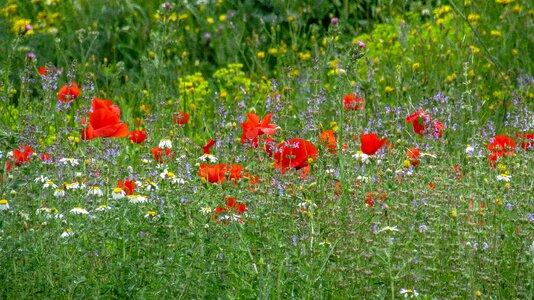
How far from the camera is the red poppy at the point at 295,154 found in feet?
10.3

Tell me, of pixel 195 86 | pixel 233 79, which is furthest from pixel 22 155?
pixel 195 86

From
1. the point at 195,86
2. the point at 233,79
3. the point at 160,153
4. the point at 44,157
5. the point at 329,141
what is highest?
the point at 329,141

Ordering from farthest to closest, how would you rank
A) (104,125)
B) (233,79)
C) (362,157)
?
(233,79), (104,125), (362,157)

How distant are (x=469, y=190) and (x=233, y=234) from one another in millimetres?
1040

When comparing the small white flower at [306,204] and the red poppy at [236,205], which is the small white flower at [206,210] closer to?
the red poppy at [236,205]

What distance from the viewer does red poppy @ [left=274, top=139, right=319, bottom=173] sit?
3.13 m

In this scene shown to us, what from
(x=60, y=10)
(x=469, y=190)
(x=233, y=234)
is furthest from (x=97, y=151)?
(x=60, y=10)

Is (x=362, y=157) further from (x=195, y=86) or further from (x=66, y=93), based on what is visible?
(x=195, y=86)

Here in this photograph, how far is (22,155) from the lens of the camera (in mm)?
3465

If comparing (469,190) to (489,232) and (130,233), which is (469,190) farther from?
(130,233)

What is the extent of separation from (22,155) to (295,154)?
41.2 inches

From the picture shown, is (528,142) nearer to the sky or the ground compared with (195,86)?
nearer to the sky

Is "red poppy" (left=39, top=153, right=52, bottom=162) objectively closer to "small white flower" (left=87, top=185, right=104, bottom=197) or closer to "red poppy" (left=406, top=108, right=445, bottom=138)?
"small white flower" (left=87, top=185, right=104, bottom=197)

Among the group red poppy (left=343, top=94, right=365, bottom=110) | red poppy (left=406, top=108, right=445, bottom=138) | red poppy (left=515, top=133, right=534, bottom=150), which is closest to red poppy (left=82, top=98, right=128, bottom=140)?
red poppy (left=343, top=94, right=365, bottom=110)
